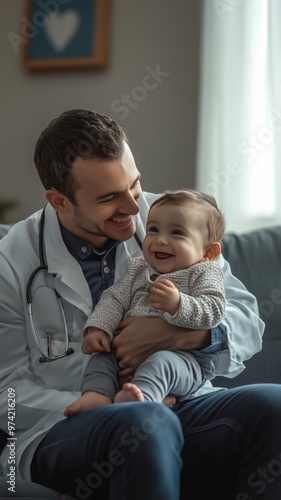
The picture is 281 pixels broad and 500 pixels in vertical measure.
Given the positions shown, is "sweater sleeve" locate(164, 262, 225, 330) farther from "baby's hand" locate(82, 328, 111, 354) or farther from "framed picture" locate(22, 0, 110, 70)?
"framed picture" locate(22, 0, 110, 70)

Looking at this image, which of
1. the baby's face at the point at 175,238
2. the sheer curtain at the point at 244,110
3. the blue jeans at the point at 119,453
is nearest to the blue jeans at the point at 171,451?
the blue jeans at the point at 119,453

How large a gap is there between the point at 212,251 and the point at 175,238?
0.12 metres

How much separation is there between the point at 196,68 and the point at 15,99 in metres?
0.91

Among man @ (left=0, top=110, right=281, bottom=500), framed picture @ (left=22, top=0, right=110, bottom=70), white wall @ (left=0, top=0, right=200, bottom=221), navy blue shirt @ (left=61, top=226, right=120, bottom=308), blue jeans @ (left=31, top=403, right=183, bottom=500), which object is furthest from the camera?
framed picture @ (left=22, top=0, right=110, bottom=70)

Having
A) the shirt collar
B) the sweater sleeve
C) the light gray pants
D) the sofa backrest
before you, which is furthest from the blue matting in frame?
the light gray pants

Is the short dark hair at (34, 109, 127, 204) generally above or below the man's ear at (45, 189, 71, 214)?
above

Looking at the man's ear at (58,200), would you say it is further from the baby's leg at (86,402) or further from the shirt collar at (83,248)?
the baby's leg at (86,402)

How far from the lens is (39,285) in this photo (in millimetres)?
1738

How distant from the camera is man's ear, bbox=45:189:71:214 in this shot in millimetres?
1801

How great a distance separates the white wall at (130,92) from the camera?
340 cm

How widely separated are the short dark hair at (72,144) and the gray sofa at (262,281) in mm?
341

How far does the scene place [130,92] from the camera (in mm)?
3469

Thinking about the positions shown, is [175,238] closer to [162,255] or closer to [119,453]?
[162,255]

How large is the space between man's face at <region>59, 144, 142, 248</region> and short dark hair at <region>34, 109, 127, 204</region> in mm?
17
